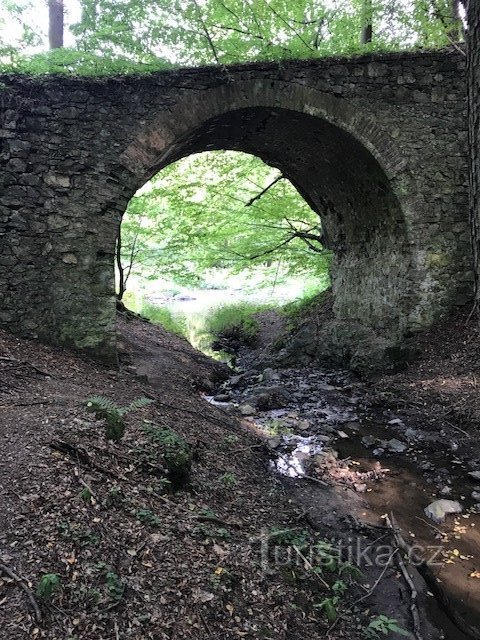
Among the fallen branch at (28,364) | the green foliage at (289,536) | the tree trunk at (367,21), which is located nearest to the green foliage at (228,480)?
the green foliage at (289,536)

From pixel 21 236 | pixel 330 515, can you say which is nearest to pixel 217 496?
pixel 330 515

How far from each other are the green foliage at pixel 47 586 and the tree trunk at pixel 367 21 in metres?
9.72

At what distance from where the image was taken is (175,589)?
229cm

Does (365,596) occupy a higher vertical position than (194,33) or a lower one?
lower

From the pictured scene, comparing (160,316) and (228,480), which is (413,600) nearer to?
(228,480)

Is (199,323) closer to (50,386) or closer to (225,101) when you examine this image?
(225,101)

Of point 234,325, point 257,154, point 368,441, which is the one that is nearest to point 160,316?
point 234,325

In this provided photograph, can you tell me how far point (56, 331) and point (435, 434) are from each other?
15.8ft

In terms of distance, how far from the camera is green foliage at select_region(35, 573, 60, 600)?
6.37ft

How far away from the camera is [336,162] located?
8.17 metres

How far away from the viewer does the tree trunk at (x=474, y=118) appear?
1672 millimetres

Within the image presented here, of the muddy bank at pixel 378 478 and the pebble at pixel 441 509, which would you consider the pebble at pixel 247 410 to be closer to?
the muddy bank at pixel 378 478

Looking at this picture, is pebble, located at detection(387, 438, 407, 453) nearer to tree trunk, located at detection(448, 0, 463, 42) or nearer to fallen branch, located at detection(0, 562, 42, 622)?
fallen branch, located at detection(0, 562, 42, 622)

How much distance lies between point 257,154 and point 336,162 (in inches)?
65.1
